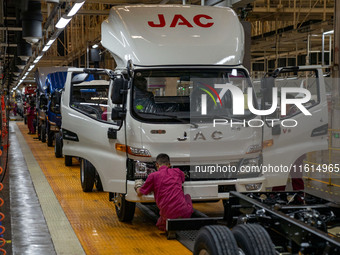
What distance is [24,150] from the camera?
67.9 feet

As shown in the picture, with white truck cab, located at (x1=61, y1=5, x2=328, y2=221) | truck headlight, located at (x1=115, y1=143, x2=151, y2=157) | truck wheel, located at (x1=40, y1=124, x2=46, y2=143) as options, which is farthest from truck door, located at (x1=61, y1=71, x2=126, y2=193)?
truck wheel, located at (x1=40, y1=124, x2=46, y2=143)

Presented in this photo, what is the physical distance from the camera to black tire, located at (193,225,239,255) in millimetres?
4461

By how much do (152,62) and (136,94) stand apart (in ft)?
1.72

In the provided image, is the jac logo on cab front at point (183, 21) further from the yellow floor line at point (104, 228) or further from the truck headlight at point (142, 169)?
the yellow floor line at point (104, 228)

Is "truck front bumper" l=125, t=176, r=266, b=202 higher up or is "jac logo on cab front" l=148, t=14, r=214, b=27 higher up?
"jac logo on cab front" l=148, t=14, r=214, b=27

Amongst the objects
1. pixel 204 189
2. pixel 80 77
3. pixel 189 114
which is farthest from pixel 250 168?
pixel 80 77

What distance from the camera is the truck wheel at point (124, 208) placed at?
27.6 feet

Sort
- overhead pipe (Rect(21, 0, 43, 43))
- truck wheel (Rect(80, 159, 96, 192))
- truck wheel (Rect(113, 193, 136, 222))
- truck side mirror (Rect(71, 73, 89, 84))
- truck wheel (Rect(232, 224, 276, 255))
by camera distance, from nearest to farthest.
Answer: truck wheel (Rect(232, 224, 276, 255)) < truck wheel (Rect(113, 193, 136, 222)) < truck side mirror (Rect(71, 73, 89, 84)) < truck wheel (Rect(80, 159, 96, 192)) < overhead pipe (Rect(21, 0, 43, 43))

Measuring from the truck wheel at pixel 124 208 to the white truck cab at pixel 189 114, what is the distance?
0.7 inches

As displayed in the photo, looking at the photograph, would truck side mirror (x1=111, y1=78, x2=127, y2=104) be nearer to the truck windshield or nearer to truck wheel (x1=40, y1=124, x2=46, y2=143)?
the truck windshield

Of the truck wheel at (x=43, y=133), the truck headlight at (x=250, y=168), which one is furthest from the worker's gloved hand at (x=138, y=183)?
the truck wheel at (x=43, y=133)

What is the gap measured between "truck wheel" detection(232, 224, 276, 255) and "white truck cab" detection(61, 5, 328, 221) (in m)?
3.11

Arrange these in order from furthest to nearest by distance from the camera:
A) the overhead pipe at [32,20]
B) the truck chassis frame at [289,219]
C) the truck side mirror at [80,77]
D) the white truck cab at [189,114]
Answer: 1. the overhead pipe at [32,20]
2. the truck side mirror at [80,77]
3. the white truck cab at [189,114]
4. the truck chassis frame at [289,219]

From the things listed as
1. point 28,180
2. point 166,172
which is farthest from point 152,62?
point 28,180
